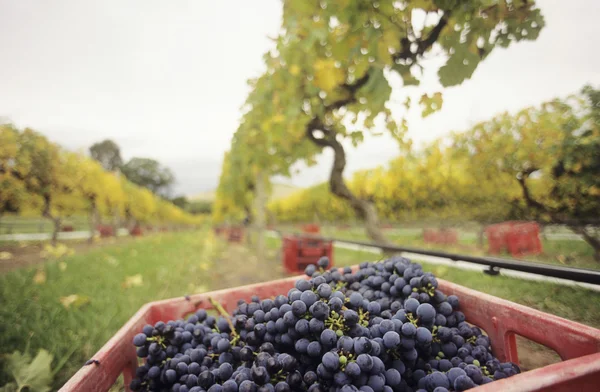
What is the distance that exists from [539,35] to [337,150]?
2.23 metres

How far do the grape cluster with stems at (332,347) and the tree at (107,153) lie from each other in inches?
321

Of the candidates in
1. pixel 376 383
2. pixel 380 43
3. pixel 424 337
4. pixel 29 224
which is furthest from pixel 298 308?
pixel 29 224

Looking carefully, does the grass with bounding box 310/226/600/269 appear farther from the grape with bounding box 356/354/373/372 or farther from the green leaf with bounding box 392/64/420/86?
the green leaf with bounding box 392/64/420/86

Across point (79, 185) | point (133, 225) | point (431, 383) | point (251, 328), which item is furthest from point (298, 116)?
point (133, 225)

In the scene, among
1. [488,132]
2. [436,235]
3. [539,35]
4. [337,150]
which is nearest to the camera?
[539,35]

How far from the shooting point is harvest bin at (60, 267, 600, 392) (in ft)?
1.96

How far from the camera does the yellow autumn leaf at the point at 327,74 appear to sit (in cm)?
227

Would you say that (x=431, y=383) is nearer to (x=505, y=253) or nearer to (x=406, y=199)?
(x=505, y=253)

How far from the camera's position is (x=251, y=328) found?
101cm

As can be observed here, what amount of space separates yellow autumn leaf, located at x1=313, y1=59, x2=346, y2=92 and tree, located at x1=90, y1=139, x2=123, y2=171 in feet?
24.4

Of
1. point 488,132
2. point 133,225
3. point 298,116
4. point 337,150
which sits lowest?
point 133,225

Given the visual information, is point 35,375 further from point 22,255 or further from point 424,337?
point 22,255

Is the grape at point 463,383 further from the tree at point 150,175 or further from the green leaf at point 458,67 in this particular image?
the tree at point 150,175

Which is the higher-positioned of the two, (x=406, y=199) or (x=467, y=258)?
(x=406, y=199)
